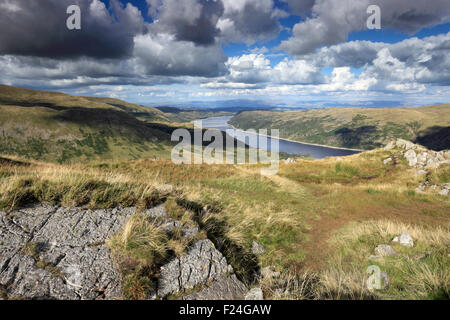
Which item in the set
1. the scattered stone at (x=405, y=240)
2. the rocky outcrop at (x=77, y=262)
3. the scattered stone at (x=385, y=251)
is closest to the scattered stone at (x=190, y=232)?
the rocky outcrop at (x=77, y=262)

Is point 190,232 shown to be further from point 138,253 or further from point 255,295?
point 255,295

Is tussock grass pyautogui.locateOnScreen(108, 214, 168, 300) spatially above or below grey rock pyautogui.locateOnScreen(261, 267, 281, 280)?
above

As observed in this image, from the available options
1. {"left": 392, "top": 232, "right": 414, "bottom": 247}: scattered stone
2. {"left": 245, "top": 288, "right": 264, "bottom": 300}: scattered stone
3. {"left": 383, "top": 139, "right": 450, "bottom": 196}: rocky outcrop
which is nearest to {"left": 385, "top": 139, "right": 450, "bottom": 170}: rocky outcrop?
{"left": 383, "top": 139, "right": 450, "bottom": 196}: rocky outcrop

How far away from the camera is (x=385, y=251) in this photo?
310 inches

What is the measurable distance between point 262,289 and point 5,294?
5006mm

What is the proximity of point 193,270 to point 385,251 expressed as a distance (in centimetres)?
710

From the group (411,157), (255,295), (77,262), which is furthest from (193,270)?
(411,157)

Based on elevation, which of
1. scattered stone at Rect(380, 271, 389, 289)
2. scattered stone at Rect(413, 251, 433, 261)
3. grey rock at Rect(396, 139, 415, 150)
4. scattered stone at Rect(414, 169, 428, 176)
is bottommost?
scattered stone at Rect(414, 169, 428, 176)

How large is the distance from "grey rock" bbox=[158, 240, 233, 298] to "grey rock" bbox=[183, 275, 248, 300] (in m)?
0.18

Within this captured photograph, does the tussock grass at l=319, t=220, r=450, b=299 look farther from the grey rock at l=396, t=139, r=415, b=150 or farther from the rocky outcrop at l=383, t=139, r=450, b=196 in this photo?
the grey rock at l=396, t=139, r=415, b=150

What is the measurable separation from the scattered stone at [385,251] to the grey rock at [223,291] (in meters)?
5.77

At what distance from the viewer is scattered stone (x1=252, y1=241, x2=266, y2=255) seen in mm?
8583

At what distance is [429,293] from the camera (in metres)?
5.00

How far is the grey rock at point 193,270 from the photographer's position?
190 inches
